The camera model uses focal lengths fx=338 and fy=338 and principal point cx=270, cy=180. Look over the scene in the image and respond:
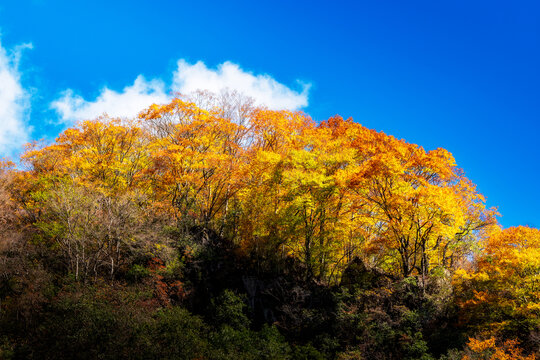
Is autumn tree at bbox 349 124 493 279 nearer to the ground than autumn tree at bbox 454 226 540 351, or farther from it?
farther from it

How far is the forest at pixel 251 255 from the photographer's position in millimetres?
18094

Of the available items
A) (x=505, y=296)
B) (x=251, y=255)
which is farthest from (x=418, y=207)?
(x=251, y=255)

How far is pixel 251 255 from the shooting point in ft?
89.0

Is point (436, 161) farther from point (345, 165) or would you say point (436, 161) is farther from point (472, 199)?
point (345, 165)

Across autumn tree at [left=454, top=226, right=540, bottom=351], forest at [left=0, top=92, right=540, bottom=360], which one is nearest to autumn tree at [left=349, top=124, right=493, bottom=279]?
forest at [left=0, top=92, right=540, bottom=360]

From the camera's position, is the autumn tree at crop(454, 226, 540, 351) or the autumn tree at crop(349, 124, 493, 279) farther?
the autumn tree at crop(349, 124, 493, 279)

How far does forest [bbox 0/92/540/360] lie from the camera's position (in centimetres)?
1809

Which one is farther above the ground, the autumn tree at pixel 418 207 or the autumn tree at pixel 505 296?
the autumn tree at pixel 418 207

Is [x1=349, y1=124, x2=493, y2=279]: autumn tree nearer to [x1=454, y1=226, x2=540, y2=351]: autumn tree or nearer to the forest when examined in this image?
the forest

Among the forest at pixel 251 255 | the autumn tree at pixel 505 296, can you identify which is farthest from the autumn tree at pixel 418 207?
the autumn tree at pixel 505 296

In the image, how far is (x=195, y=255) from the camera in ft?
83.4

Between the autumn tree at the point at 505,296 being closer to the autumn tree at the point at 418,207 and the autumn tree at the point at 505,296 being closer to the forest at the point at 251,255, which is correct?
the forest at the point at 251,255

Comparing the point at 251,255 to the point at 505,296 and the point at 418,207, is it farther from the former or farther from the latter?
the point at 505,296

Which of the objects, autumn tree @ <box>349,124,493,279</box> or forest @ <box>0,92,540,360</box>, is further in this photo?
autumn tree @ <box>349,124,493,279</box>
